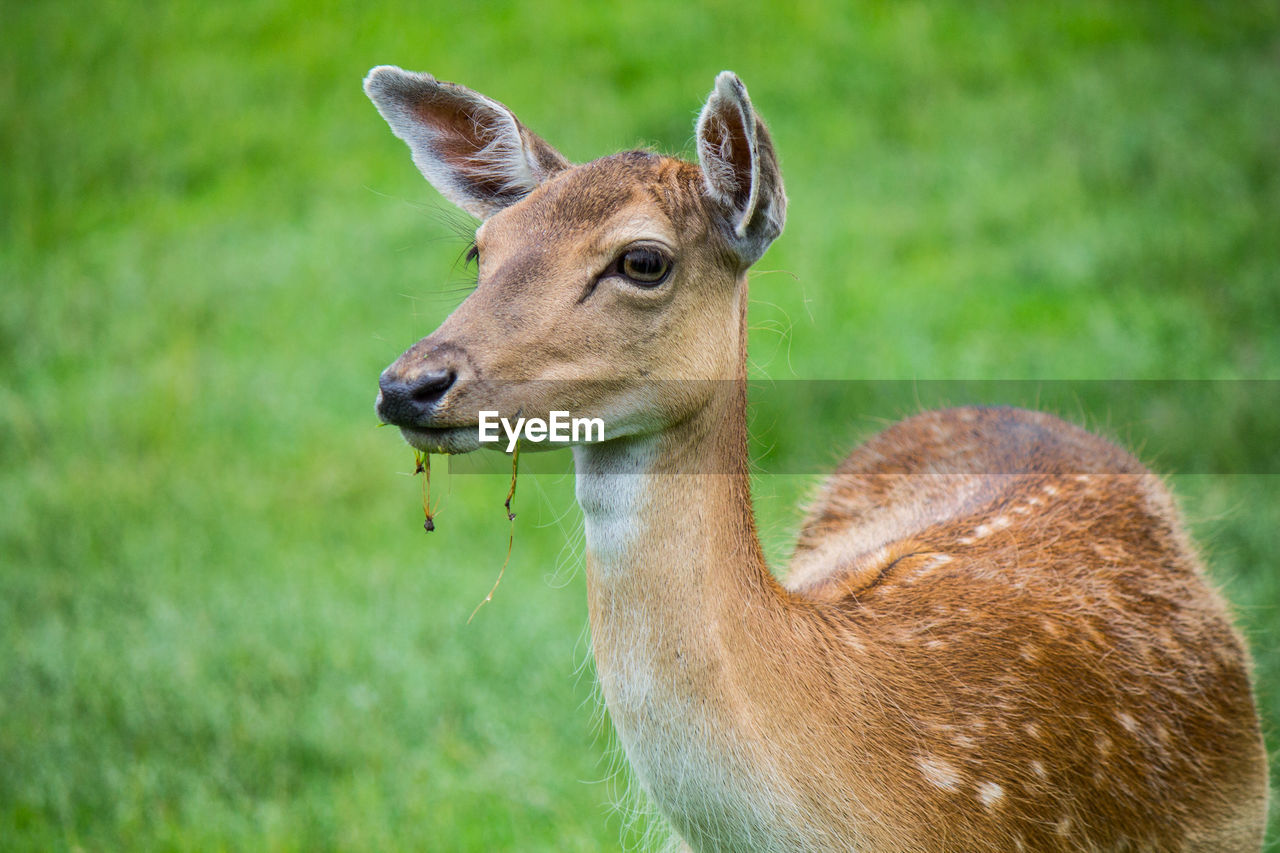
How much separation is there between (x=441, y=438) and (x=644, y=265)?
2.20 feet

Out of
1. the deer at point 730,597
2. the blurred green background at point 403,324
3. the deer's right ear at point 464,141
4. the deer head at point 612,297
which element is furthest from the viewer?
the blurred green background at point 403,324

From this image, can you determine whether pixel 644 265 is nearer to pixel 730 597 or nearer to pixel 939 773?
pixel 730 597

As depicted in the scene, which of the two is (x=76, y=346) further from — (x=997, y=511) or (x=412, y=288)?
(x=997, y=511)

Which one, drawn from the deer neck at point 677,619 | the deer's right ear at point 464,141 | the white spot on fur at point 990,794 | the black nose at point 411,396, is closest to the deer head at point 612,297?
the black nose at point 411,396

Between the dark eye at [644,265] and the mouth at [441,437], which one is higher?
the dark eye at [644,265]

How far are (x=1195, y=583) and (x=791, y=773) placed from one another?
2.03m

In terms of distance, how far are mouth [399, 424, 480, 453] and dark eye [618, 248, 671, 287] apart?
22.4 inches

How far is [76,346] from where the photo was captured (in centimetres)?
948

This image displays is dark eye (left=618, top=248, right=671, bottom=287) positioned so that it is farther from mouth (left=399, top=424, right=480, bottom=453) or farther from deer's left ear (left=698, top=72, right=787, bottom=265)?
mouth (left=399, top=424, right=480, bottom=453)

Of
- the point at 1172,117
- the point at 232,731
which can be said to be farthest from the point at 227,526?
the point at 1172,117

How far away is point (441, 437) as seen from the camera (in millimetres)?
2754

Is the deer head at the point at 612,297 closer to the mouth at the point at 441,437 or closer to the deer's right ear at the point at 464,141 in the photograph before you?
the mouth at the point at 441,437

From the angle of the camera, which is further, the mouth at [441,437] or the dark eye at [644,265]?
the dark eye at [644,265]

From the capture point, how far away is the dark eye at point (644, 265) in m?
3.03
